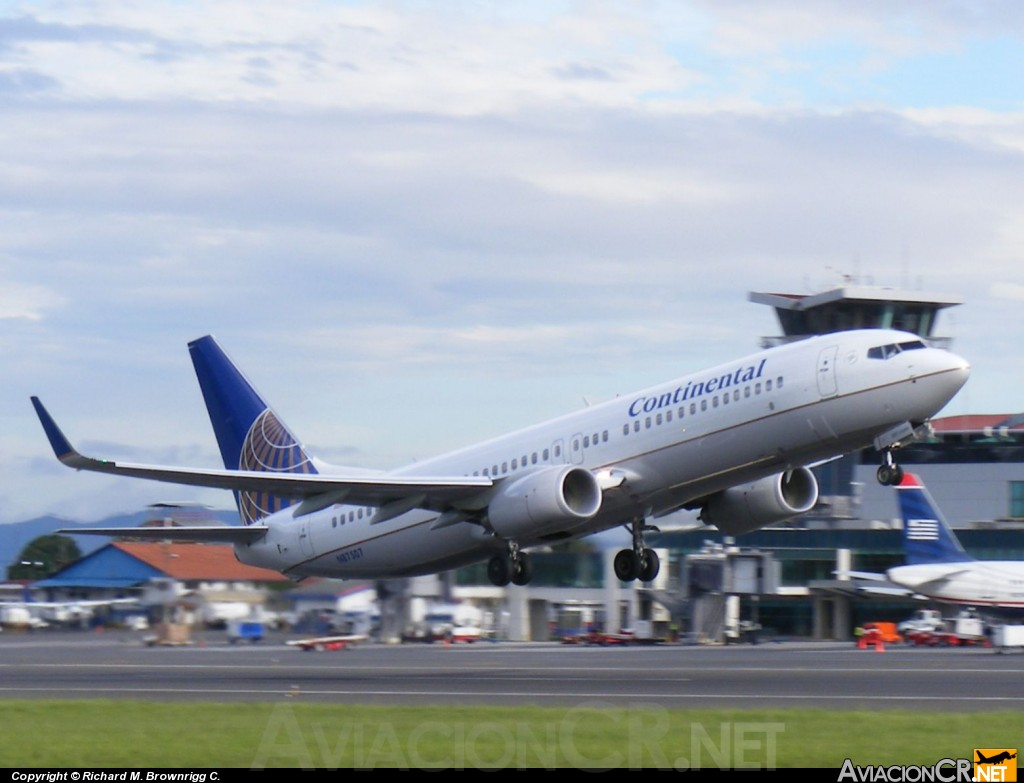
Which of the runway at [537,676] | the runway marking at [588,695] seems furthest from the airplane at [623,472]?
the runway marking at [588,695]

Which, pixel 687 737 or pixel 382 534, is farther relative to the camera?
pixel 382 534

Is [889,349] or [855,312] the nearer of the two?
[889,349]

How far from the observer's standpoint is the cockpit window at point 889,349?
31609mm

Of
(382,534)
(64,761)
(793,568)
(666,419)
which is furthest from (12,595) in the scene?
(64,761)

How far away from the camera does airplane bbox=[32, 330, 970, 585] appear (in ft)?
103

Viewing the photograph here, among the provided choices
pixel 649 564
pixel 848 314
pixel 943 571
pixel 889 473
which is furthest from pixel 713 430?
pixel 848 314

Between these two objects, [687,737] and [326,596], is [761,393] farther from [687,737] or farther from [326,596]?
[326,596]

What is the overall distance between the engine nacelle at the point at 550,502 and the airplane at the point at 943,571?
953 inches

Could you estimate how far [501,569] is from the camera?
1449 inches

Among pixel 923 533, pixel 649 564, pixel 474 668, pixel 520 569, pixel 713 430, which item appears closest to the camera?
pixel 713 430

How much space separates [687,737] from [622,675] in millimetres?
17424

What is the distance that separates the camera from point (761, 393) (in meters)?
32.2

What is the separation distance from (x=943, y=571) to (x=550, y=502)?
32867 millimetres

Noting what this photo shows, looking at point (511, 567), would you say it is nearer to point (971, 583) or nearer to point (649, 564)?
point (649, 564)
